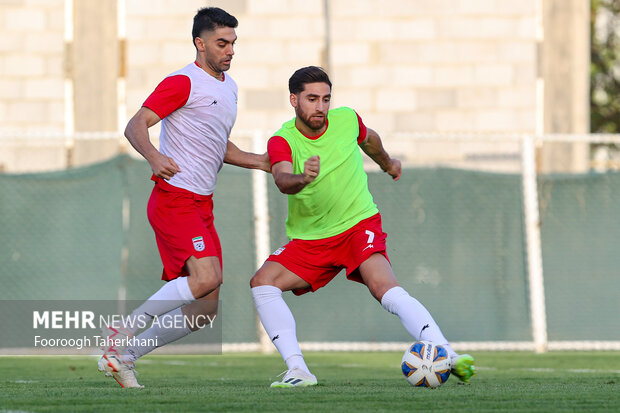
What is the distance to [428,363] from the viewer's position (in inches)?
224

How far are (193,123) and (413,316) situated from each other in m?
1.71

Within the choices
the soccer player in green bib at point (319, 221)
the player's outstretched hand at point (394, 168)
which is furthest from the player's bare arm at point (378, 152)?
the soccer player in green bib at point (319, 221)

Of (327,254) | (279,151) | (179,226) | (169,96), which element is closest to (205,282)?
(179,226)

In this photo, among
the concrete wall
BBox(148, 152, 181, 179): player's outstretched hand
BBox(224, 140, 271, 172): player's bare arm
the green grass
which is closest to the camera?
the green grass

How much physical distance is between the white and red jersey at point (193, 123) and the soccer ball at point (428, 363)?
1570mm

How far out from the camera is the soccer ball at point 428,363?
5.67 m

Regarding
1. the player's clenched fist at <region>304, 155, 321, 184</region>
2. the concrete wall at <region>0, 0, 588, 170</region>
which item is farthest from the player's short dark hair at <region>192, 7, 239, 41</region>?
the concrete wall at <region>0, 0, 588, 170</region>

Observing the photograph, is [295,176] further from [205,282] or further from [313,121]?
[205,282]

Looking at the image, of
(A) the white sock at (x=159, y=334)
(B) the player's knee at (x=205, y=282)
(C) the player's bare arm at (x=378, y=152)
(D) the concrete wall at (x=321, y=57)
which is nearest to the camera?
(B) the player's knee at (x=205, y=282)

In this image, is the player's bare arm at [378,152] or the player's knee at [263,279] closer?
the player's knee at [263,279]

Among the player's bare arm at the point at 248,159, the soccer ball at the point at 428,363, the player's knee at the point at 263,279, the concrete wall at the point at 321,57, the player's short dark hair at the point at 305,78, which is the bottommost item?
the soccer ball at the point at 428,363

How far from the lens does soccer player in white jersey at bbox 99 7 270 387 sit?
20.1 ft

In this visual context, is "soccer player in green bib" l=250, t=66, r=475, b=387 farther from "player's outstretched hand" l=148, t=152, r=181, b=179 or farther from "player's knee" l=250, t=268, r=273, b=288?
"player's outstretched hand" l=148, t=152, r=181, b=179

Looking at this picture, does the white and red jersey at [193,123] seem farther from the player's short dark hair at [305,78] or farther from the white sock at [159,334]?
the white sock at [159,334]
